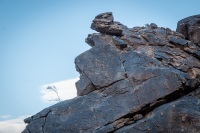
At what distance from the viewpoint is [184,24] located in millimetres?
20328

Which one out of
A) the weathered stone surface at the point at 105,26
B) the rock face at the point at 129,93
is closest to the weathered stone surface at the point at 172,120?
the rock face at the point at 129,93

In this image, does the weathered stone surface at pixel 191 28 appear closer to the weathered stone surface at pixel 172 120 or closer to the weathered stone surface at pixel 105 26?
the weathered stone surface at pixel 105 26

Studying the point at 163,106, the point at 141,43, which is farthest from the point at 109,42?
the point at 163,106

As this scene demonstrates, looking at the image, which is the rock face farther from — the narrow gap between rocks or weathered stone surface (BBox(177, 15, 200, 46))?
weathered stone surface (BBox(177, 15, 200, 46))

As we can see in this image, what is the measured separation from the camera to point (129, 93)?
12.4 meters

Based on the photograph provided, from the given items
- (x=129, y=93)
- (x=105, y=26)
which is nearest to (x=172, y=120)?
(x=129, y=93)

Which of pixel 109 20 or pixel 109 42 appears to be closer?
pixel 109 42

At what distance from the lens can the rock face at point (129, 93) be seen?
428 inches

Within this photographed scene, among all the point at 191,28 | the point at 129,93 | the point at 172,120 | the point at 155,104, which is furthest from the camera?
the point at 191,28

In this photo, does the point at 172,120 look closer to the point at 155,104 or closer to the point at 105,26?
the point at 155,104

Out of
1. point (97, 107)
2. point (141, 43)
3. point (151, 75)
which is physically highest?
point (141, 43)

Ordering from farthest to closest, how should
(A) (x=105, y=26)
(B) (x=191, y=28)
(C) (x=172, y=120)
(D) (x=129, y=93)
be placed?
(B) (x=191, y=28)
(A) (x=105, y=26)
(D) (x=129, y=93)
(C) (x=172, y=120)

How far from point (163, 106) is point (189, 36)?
11.2 m

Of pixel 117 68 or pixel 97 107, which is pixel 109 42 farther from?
pixel 97 107
